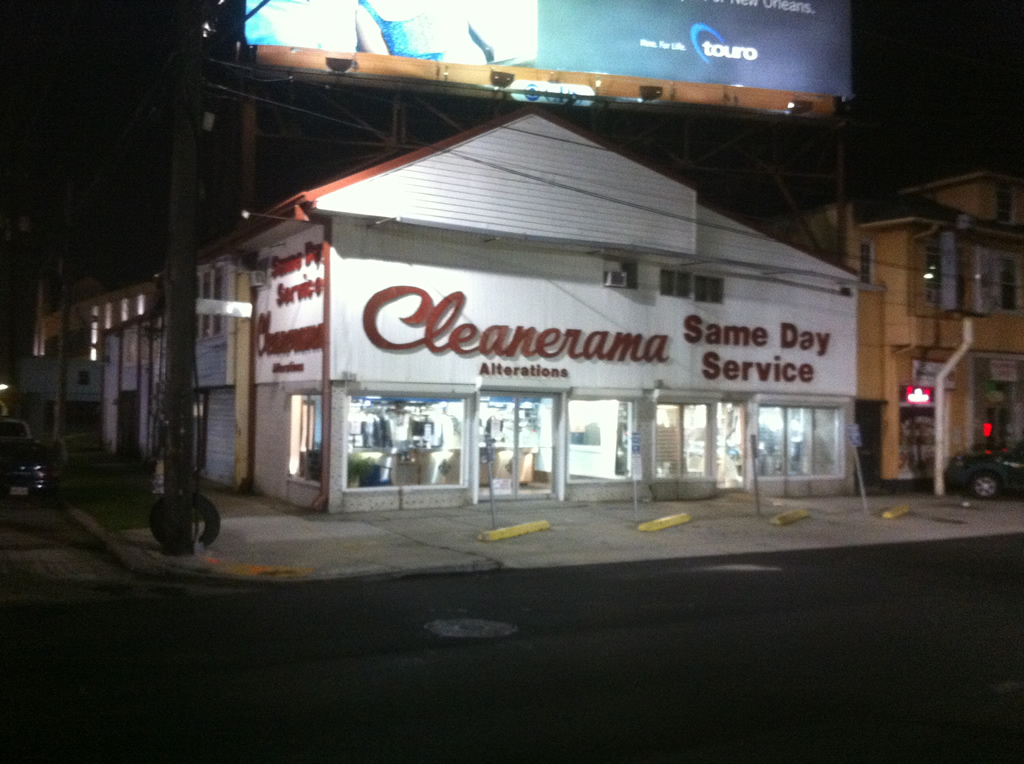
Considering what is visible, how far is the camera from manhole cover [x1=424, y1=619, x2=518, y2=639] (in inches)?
364

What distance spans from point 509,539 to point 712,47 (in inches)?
657

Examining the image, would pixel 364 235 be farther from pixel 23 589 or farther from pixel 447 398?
pixel 23 589

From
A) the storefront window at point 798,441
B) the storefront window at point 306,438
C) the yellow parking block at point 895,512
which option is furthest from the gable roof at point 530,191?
the yellow parking block at point 895,512

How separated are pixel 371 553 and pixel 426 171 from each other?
24.8ft

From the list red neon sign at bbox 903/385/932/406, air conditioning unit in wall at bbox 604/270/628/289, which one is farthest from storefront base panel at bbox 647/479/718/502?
red neon sign at bbox 903/385/932/406

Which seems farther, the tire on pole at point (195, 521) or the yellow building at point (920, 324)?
the yellow building at point (920, 324)

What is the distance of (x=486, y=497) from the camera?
1950cm

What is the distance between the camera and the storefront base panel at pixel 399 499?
1786 cm

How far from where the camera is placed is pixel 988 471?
23.9 meters

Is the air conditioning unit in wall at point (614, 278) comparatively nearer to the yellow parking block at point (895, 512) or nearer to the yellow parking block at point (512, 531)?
the yellow parking block at point (512, 531)

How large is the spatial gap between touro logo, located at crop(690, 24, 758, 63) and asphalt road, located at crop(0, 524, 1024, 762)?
18050mm

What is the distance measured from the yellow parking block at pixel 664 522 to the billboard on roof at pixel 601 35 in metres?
12.3

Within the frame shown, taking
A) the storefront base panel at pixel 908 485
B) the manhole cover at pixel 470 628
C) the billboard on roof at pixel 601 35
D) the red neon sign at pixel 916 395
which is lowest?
the manhole cover at pixel 470 628

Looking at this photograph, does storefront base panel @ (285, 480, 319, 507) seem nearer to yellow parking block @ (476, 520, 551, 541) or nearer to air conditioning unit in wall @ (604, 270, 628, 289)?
yellow parking block @ (476, 520, 551, 541)
